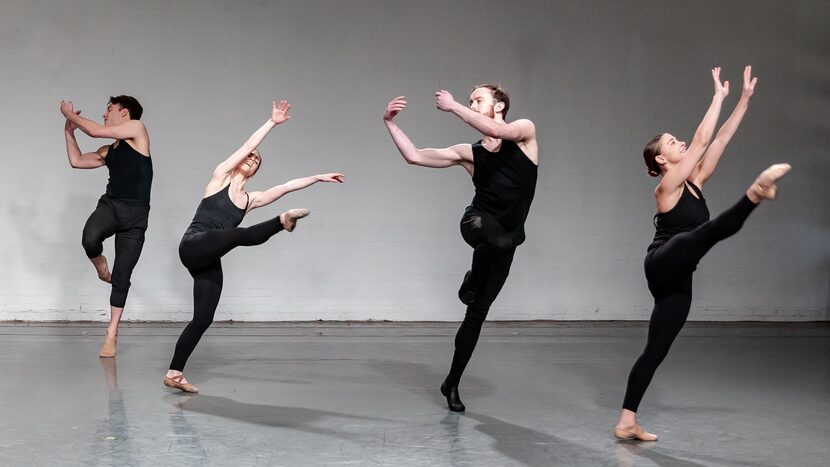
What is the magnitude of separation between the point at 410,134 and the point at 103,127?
2.66m

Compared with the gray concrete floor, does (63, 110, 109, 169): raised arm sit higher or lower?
higher

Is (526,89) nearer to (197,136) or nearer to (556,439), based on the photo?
(197,136)

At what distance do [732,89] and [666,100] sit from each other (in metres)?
0.61

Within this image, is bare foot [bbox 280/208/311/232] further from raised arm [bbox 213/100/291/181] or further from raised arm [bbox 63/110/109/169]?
raised arm [bbox 63/110/109/169]

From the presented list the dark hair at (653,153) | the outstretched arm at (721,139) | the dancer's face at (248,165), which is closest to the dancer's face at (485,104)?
the dark hair at (653,153)

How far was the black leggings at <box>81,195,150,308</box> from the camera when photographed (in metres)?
5.57

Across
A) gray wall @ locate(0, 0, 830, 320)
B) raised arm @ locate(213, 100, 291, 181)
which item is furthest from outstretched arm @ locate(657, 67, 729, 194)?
gray wall @ locate(0, 0, 830, 320)

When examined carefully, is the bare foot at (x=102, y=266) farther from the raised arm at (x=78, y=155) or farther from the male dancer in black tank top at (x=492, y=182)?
the male dancer in black tank top at (x=492, y=182)

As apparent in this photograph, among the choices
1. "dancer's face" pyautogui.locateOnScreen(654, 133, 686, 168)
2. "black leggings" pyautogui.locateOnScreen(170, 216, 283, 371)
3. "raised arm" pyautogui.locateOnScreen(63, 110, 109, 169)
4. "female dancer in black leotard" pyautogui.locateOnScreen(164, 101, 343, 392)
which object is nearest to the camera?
"dancer's face" pyautogui.locateOnScreen(654, 133, 686, 168)

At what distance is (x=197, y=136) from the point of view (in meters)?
7.10

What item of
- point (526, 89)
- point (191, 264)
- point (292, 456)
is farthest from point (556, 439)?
point (526, 89)

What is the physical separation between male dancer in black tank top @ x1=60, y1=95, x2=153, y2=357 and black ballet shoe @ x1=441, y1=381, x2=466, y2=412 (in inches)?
90.2

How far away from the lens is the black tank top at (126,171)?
559 cm

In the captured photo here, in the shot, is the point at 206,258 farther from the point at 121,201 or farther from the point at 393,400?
the point at 121,201
